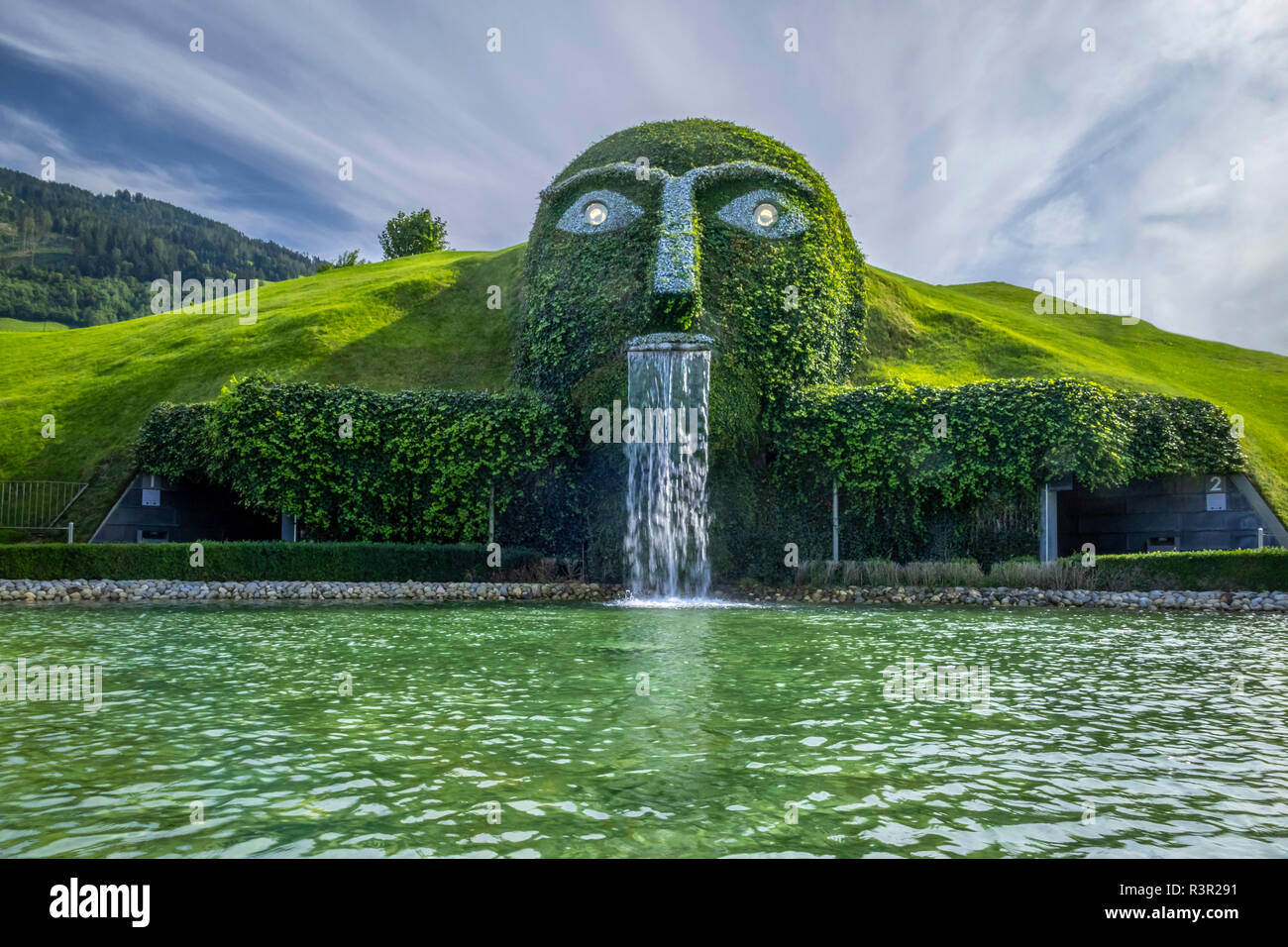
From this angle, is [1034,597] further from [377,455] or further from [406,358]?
[406,358]

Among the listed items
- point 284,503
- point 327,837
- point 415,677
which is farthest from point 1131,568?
point 284,503

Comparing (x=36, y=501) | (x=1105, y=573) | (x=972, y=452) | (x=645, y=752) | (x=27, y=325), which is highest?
(x=27, y=325)

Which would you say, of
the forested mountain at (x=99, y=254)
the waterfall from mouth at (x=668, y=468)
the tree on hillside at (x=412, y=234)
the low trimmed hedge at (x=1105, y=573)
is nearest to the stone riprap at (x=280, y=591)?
the waterfall from mouth at (x=668, y=468)

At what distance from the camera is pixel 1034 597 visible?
1694 centimetres

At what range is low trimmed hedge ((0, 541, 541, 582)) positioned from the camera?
1784cm

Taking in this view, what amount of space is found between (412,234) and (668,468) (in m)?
52.4

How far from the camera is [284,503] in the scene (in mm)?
21484

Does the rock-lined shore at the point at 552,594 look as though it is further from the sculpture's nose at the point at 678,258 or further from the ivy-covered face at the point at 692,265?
the sculpture's nose at the point at 678,258

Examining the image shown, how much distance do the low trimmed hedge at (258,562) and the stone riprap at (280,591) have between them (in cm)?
39

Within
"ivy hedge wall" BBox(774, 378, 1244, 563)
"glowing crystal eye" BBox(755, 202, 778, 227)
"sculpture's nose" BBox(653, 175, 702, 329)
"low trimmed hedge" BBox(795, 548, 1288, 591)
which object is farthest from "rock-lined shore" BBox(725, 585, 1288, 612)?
"glowing crystal eye" BBox(755, 202, 778, 227)

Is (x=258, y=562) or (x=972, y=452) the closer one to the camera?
(x=258, y=562)

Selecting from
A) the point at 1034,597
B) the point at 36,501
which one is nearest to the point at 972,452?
the point at 1034,597

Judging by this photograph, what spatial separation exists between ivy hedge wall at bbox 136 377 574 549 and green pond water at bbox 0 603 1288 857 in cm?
1143

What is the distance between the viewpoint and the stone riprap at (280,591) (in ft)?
54.7
